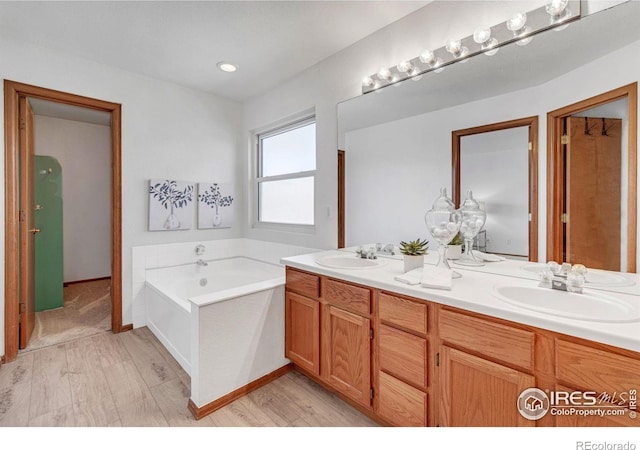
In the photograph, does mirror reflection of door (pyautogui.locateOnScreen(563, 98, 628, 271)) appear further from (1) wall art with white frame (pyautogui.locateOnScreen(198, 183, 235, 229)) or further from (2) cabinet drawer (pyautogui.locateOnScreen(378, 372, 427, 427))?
(1) wall art with white frame (pyautogui.locateOnScreen(198, 183, 235, 229))

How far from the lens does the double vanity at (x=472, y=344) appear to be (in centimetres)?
97

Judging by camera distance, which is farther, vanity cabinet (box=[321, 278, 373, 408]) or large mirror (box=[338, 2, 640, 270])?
vanity cabinet (box=[321, 278, 373, 408])

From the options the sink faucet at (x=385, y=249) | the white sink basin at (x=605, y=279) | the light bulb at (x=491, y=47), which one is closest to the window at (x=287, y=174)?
the sink faucet at (x=385, y=249)

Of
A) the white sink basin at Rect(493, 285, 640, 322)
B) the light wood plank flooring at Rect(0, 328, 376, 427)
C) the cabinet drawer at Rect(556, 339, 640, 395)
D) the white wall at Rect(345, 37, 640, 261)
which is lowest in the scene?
the light wood plank flooring at Rect(0, 328, 376, 427)

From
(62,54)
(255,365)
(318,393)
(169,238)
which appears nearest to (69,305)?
(169,238)

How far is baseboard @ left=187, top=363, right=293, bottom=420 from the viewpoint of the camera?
5.59 feet

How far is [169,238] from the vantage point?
122 inches

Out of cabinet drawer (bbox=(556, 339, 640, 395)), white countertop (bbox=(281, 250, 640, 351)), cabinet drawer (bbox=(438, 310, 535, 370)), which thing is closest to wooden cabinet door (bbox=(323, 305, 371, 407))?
white countertop (bbox=(281, 250, 640, 351))

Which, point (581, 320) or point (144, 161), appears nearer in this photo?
point (581, 320)

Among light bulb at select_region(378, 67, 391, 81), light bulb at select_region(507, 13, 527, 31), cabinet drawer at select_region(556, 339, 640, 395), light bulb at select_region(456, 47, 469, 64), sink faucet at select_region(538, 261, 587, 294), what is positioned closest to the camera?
cabinet drawer at select_region(556, 339, 640, 395)

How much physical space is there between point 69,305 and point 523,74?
4.85 meters

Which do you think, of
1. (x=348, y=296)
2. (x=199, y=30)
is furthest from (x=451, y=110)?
(x=199, y=30)

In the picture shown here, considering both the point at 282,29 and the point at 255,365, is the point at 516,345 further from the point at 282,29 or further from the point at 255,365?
the point at 282,29

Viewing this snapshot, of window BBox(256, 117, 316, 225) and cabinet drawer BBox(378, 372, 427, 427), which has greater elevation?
window BBox(256, 117, 316, 225)
